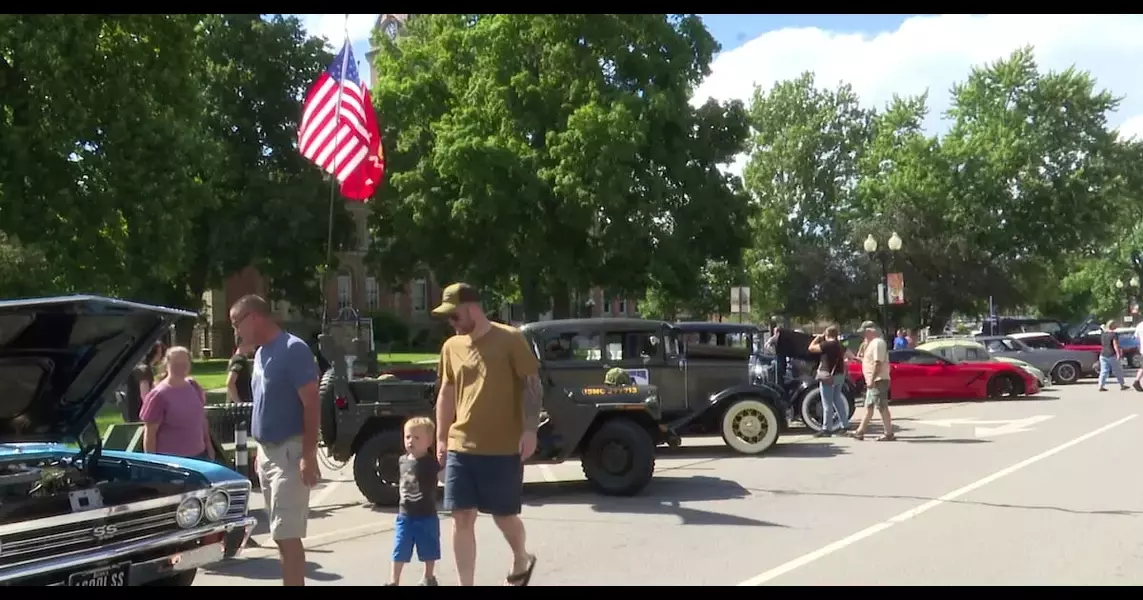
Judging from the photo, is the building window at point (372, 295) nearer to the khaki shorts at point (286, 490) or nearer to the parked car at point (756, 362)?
the parked car at point (756, 362)

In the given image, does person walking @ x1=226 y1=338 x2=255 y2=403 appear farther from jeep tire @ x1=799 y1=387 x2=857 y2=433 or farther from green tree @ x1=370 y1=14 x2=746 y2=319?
green tree @ x1=370 y1=14 x2=746 y2=319

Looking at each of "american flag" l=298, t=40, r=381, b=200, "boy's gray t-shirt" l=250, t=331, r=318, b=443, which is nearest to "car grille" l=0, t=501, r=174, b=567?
"boy's gray t-shirt" l=250, t=331, r=318, b=443

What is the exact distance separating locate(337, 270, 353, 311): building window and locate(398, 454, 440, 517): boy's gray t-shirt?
53.9 meters

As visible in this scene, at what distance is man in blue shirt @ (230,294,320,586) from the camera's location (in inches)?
239

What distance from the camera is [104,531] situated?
5625 millimetres

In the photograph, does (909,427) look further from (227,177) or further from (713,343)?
(227,177)

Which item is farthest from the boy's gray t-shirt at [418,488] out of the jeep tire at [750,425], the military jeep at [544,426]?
the jeep tire at [750,425]

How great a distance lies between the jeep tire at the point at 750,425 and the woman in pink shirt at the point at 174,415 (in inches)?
283

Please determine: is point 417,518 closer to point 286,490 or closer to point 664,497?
point 286,490

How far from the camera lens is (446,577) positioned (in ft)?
23.7

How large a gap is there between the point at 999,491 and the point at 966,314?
4060 cm

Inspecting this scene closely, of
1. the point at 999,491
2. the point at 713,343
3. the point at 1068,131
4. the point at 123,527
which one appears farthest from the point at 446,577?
the point at 1068,131

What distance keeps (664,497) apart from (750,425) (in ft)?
11.6

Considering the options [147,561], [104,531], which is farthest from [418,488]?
[104,531]
